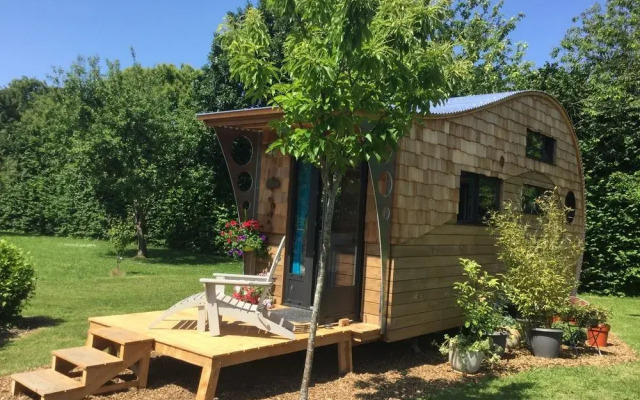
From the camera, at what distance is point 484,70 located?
1784cm

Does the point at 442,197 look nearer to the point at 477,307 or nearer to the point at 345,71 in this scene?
the point at 477,307

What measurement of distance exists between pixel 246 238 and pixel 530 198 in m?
4.68

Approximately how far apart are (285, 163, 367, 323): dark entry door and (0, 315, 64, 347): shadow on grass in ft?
10.5

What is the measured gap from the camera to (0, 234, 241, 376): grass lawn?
599 cm

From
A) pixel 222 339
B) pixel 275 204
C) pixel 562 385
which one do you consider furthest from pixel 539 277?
pixel 222 339

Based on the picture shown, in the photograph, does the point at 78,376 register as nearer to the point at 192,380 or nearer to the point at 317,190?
the point at 192,380

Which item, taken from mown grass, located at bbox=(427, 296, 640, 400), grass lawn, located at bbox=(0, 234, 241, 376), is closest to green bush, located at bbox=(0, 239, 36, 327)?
grass lawn, located at bbox=(0, 234, 241, 376)

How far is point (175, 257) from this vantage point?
15578mm

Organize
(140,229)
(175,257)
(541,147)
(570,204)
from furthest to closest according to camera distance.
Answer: (175,257) → (140,229) → (570,204) → (541,147)

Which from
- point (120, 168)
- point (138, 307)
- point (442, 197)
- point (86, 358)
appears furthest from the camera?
point (120, 168)

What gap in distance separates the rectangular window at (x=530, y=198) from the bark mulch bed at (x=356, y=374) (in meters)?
2.29

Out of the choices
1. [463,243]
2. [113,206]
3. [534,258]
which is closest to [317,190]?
[463,243]

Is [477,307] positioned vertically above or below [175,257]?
above

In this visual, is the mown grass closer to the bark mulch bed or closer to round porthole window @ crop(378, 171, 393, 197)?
the bark mulch bed
